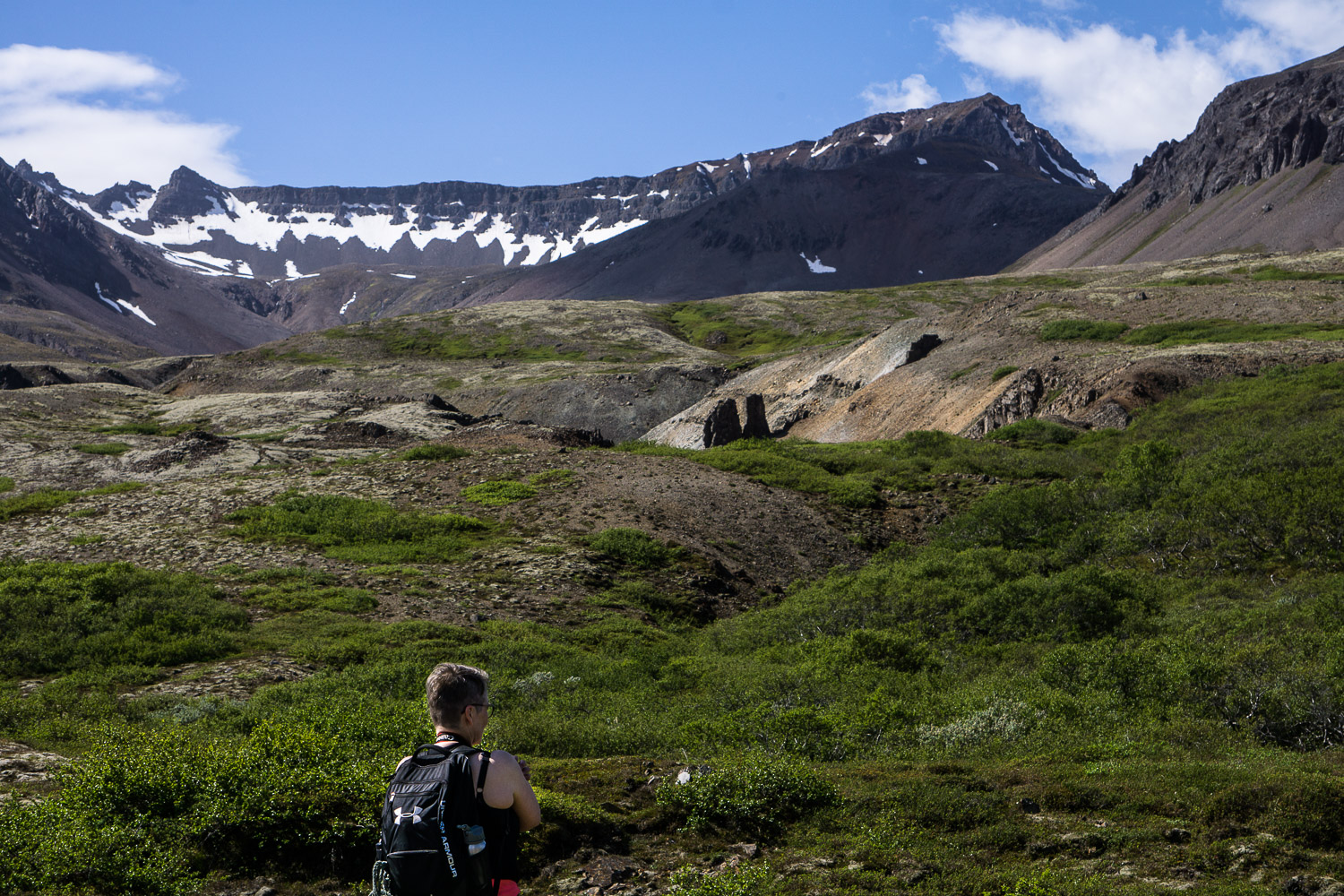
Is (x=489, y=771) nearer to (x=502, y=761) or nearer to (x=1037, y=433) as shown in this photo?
(x=502, y=761)

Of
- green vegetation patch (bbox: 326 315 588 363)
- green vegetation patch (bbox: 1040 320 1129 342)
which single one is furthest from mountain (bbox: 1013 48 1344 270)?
green vegetation patch (bbox: 1040 320 1129 342)

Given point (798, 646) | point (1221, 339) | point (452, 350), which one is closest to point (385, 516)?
point (798, 646)

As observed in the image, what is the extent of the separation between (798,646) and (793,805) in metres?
8.01

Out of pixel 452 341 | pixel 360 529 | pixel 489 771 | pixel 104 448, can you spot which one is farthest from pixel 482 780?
pixel 452 341

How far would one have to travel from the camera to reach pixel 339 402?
187ft

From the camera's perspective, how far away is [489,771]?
17.2ft

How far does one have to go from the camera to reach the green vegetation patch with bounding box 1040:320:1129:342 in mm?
46844

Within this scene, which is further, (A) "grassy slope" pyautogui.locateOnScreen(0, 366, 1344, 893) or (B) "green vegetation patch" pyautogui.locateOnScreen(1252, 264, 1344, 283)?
(B) "green vegetation patch" pyautogui.locateOnScreen(1252, 264, 1344, 283)

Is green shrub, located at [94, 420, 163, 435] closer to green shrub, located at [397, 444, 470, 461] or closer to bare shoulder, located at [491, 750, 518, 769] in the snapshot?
green shrub, located at [397, 444, 470, 461]

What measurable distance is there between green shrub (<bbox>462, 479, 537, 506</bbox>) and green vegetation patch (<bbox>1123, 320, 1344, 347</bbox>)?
32.7 metres

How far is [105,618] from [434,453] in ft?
56.3

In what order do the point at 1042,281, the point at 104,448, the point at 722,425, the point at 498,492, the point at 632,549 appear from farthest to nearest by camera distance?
the point at 1042,281 → the point at 722,425 → the point at 104,448 → the point at 498,492 → the point at 632,549

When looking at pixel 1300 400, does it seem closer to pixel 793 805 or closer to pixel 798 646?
pixel 798 646

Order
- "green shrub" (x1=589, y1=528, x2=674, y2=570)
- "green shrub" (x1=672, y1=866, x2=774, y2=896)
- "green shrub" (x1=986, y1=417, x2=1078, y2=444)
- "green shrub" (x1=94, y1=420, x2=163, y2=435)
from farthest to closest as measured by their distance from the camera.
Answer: "green shrub" (x1=94, y1=420, x2=163, y2=435)
"green shrub" (x1=986, y1=417, x2=1078, y2=444)
"green shrub" (x1=589, y1=528, x2=674, y2=570)
"green shrub" (x1=672, y1=866, x2=774, y2=896)
